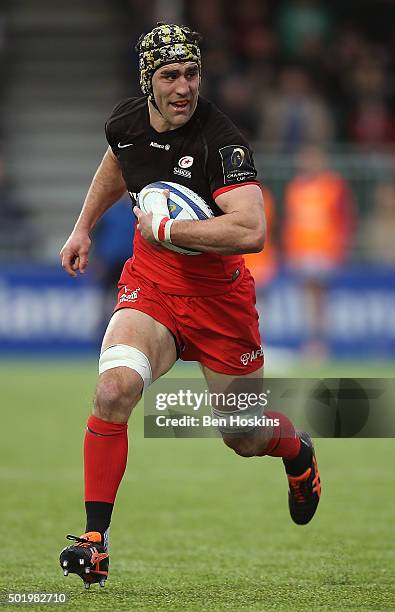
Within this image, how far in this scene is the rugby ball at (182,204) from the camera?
5949 mm

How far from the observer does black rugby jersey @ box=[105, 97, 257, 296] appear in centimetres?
590

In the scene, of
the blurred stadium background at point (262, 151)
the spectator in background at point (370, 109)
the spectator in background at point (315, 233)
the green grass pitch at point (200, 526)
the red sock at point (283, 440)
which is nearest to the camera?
the green grass pitch at point (200, 526)

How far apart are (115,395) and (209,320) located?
82cm

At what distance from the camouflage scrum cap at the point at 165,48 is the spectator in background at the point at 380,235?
10.6 metres

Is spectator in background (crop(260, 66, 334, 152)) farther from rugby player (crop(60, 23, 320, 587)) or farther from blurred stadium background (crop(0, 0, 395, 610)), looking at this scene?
rugby player (crop(60, 23, 320, 587))

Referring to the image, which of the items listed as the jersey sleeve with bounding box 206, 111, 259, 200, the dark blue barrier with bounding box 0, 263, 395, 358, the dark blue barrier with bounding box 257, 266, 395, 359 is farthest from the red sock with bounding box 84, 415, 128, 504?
the dark blue barrier with bounding box 257, 266, 395, 359

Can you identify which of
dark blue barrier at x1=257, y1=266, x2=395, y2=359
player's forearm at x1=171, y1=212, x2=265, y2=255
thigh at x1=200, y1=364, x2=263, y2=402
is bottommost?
thigh at x1=200, y1=364, x2=263, y2=402

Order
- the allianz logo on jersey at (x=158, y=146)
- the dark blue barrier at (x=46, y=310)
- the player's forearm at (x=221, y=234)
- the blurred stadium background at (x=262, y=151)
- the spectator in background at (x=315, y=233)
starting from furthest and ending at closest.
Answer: the dark blue barrier at (x=46, y=310), the blurred stadium background at (x=262, y=151), the spectator in background at (x=315, y=233), the allianz logo on jersey at (x=158, y=146), the player's forearm at (x=221, y=234)

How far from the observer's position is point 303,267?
16188 millimetres

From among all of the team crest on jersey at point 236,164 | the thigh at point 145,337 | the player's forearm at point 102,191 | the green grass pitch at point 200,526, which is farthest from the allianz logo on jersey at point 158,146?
the green grass pitch at point 200,526

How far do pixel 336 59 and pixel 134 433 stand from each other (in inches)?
399

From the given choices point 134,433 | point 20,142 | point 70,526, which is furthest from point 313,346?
point 70,526

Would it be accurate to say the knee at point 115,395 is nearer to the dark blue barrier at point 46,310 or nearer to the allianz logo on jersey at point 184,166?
the allianz logo on jersey at point 184,166

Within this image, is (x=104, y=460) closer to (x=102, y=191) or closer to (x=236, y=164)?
(x=236, y=164)
